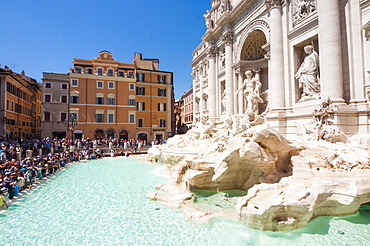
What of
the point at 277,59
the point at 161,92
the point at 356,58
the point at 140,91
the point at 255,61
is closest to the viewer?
the point at 356,58

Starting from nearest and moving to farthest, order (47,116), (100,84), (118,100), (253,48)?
(253,48) < (47,116) < (100,84) < (118,100)

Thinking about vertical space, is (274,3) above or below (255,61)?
above

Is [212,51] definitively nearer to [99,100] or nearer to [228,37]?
[228,37]

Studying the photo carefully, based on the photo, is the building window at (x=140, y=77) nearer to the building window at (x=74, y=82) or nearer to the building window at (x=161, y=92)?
the building window at (x=161, y=92)

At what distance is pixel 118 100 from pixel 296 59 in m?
23.7

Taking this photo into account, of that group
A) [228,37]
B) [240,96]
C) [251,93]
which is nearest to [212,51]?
[228,37]

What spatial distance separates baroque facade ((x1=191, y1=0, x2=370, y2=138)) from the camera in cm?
908

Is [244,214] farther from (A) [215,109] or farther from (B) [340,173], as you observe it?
(A) [215,109]

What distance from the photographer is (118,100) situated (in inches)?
1184

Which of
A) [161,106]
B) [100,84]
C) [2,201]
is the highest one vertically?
[100,84]

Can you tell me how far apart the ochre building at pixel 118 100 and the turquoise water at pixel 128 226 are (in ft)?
70.7

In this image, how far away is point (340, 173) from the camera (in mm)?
6344

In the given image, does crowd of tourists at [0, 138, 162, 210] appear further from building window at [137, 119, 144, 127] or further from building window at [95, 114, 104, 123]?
building window at [137, 119, 144, 127]

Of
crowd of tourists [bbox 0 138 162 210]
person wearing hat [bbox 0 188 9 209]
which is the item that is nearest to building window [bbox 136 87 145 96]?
crowd of tourists [bbox 0 138 162 210]
